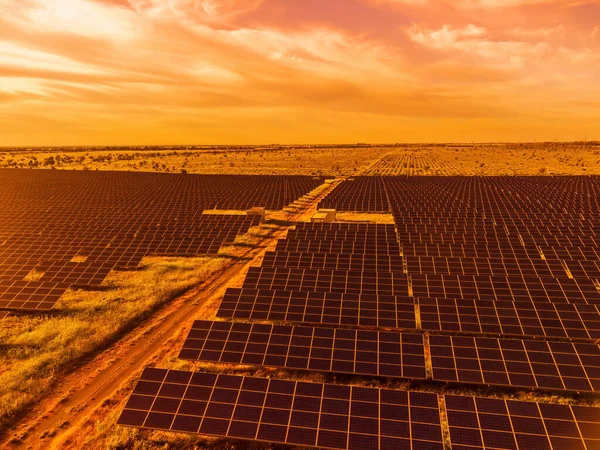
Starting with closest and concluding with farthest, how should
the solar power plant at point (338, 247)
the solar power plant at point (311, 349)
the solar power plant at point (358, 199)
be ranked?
the solar power plant at point (311, 349)
the solar power plant at point (338, 247)
the solar power plant at point (358, 199)

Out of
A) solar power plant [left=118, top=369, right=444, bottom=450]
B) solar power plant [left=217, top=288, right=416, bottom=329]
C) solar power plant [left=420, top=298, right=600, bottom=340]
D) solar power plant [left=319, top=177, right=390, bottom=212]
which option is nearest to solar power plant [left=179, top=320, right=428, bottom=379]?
solar power plant [left=217, top=288, right=416, bottom=329]

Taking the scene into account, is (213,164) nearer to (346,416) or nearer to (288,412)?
(288,412)

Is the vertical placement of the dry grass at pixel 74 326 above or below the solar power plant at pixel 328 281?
below

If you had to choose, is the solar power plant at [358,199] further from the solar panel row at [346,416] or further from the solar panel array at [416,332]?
the solar panel row at [346,416]

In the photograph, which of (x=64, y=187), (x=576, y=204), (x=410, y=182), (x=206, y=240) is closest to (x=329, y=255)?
(x=206, y=240)

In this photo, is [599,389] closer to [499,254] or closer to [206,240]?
[499,254]

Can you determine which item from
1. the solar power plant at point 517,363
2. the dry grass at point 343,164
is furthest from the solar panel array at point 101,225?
the dry grass at point 343,164
